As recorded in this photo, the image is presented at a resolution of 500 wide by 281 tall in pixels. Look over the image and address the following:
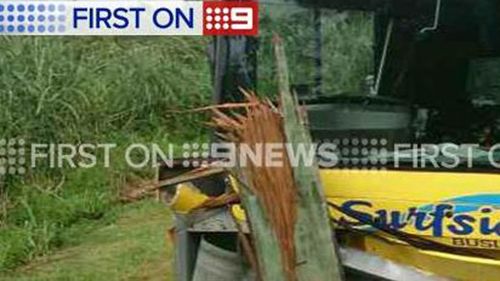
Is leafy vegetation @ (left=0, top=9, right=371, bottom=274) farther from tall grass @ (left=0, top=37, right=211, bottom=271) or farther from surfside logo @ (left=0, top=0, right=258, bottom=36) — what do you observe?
surfside logo @ (left=0, top=0, right=258, bottom=36)

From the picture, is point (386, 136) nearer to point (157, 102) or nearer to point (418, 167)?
point (418, 167)

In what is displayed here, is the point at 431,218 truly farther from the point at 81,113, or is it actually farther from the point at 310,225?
the point at 81,113

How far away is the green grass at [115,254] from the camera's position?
225 inches

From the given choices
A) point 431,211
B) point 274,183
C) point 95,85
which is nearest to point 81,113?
point 95,85

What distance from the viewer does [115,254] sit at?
20.4ft

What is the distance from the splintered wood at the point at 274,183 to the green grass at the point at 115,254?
2972mm

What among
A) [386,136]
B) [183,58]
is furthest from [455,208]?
[183,58]

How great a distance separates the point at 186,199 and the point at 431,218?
87 centimetres

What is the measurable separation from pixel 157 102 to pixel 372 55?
6.30 metres

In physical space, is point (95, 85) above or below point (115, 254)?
above

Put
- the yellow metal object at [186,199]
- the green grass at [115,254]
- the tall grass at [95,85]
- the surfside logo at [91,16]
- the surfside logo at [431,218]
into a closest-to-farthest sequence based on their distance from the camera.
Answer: the surfside logo at [431,218] → the yellow metal object at [186,199] → the green grass at [115,254] → the tall grass at [95,85] → the surfside logo at [91,16]

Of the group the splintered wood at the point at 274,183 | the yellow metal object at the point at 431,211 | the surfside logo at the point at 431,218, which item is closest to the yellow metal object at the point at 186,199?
the yellow metal object at the point at 431,211

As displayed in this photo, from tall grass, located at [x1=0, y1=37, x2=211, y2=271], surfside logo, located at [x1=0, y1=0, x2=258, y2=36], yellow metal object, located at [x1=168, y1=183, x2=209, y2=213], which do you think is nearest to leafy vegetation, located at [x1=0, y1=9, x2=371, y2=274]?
tall grass, located at [x1=0, y1=37, x2=211, y2=271]

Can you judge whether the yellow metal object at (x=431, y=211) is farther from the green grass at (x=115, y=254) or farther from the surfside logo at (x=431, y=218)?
the green grass at (x=115, y=254)
